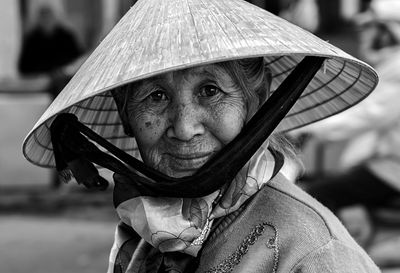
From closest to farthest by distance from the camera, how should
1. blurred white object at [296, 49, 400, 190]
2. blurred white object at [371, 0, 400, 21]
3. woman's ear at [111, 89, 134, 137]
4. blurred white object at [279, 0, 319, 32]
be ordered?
1. woman's ear at [111, 89, 134, 137]
2. blurred white object at [296, 49, 400, 190]
3. blurred white object at [371, 0, 400, 21]
4. blurred white object at [279, 0, 319, 32]

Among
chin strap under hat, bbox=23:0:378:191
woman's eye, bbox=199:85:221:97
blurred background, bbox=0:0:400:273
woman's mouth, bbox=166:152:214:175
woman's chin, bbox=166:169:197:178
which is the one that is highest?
chin strap under hat, bbox=23:0:378:191

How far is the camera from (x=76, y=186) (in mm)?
9188

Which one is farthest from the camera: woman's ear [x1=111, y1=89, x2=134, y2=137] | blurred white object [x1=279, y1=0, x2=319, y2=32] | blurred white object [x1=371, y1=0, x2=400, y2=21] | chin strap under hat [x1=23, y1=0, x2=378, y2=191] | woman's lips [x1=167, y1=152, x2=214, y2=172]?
blurred white object [x1=279, y1=0, x2=319, y2=32]

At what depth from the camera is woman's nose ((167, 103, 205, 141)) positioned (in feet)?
7.07

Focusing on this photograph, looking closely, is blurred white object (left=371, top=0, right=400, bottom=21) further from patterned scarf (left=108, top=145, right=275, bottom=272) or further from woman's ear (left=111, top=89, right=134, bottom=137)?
patterned scarf (left=108, top=145, right=275, bottom=272)

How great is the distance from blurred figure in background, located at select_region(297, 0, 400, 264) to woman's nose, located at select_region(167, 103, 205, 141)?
3.18 meters

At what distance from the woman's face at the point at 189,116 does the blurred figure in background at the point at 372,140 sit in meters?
3.12

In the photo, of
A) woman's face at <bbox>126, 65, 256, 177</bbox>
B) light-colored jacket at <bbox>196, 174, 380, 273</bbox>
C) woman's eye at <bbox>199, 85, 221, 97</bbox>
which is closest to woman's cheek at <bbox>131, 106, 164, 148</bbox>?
woman's face at <bbox>126, 65, 256, 177</bbox>

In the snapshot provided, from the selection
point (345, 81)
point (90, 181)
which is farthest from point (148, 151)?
point (345, 81)

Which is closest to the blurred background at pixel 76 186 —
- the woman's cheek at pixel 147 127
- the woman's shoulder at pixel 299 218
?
the woman's shoulder at pixel 299 218

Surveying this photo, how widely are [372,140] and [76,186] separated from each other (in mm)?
4257

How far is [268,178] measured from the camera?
2.22m

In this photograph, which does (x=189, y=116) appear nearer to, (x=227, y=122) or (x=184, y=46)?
(x=227, y=122)

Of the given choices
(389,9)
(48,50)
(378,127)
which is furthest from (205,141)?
(48,50)
